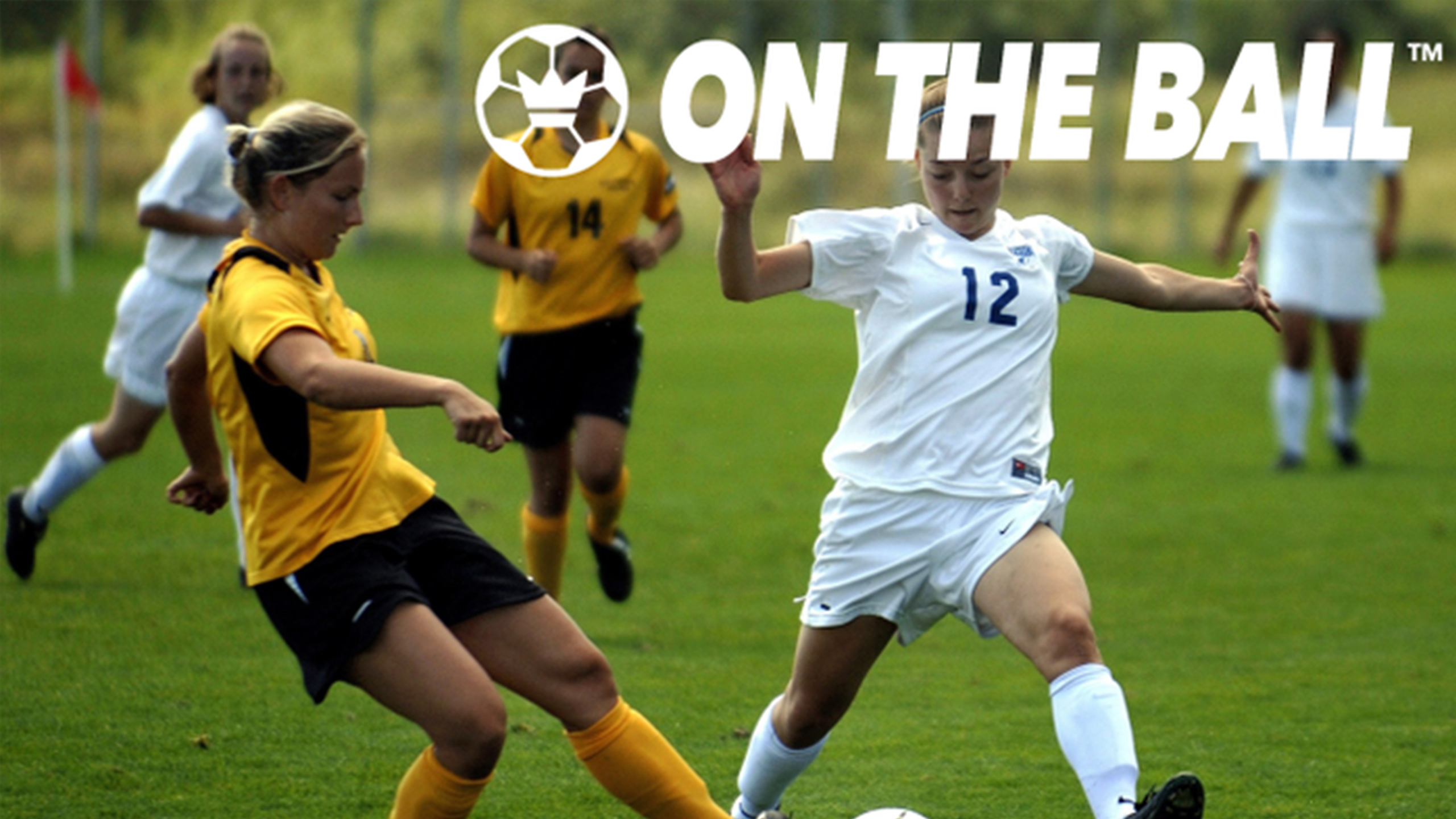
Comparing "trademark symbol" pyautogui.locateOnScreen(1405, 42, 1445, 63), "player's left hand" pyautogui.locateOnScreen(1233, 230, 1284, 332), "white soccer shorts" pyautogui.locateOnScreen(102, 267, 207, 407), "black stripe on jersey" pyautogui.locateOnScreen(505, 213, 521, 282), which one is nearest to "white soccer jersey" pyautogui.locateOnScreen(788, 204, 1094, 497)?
"player's left hand" pyautogui.locateOnScreen(1233, 230, 1284, 332)

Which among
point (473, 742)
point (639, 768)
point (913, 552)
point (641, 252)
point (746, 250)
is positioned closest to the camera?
point (473, 742)

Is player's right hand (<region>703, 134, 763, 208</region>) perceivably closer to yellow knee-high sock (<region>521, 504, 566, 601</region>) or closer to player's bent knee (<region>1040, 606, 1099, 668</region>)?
player's bent knee (<region>1040, 606, 1099, 668</region>)

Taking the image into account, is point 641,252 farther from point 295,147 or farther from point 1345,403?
point 1345,403

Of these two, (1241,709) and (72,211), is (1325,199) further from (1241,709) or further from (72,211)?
(72,211)

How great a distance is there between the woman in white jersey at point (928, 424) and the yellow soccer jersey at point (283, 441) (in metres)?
0.90

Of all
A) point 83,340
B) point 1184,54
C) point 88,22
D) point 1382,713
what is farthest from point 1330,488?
point 88,22

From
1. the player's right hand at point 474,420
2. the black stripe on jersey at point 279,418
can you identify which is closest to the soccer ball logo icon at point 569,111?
the black stripe on jersey at point 279,418

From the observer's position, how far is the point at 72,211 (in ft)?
99.1

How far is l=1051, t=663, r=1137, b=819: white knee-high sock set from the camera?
395 cm

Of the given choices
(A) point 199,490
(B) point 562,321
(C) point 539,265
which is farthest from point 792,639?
(A) point 199,490

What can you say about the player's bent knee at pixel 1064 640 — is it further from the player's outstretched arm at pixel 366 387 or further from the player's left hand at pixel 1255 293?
the player's outstretched arm at pixel 366 387

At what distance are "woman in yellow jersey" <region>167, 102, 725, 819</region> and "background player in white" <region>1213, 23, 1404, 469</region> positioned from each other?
8164 millimetres

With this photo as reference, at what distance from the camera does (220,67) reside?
7.57 m

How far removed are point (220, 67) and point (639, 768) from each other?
4582mm
